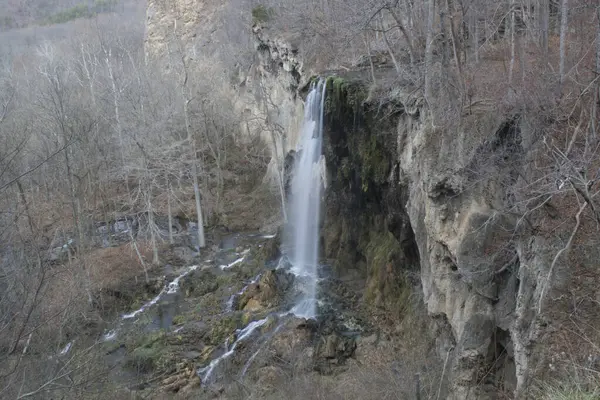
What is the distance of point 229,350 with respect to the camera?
558 inches

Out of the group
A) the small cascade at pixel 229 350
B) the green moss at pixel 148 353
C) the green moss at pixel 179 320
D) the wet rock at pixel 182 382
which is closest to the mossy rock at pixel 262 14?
the green moss at pixel 179 320

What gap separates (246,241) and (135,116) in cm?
780

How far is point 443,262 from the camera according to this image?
37.2 ft

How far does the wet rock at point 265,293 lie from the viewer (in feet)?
53.1

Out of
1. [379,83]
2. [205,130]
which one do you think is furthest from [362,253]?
[205,130]

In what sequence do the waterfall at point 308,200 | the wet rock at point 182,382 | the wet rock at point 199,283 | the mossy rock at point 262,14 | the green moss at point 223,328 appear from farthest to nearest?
the mossy rock at point 262,14 → the waterfall at point 308,200 → the wet rock at point 199,283 → the green moss at point 223,328 → the wet rock at point 182,382

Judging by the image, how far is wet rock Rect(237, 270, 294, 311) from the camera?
53.1 feet

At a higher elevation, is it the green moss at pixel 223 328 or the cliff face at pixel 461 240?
the cliff face at pixel 461 240

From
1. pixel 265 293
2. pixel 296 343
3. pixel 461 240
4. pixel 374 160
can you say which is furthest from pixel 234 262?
pixel 461 240

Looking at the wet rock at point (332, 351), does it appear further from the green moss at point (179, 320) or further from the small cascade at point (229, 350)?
the green moss at point (179, 320)

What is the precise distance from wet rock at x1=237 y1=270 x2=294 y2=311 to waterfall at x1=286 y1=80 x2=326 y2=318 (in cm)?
76

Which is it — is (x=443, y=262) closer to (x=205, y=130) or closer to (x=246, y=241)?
(x=246, y=241)

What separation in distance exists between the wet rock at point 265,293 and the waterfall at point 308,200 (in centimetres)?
76

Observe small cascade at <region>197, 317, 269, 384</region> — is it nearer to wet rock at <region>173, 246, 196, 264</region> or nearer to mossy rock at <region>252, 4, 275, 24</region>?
wet rock at <region>173, 246, 196, 264</region>
